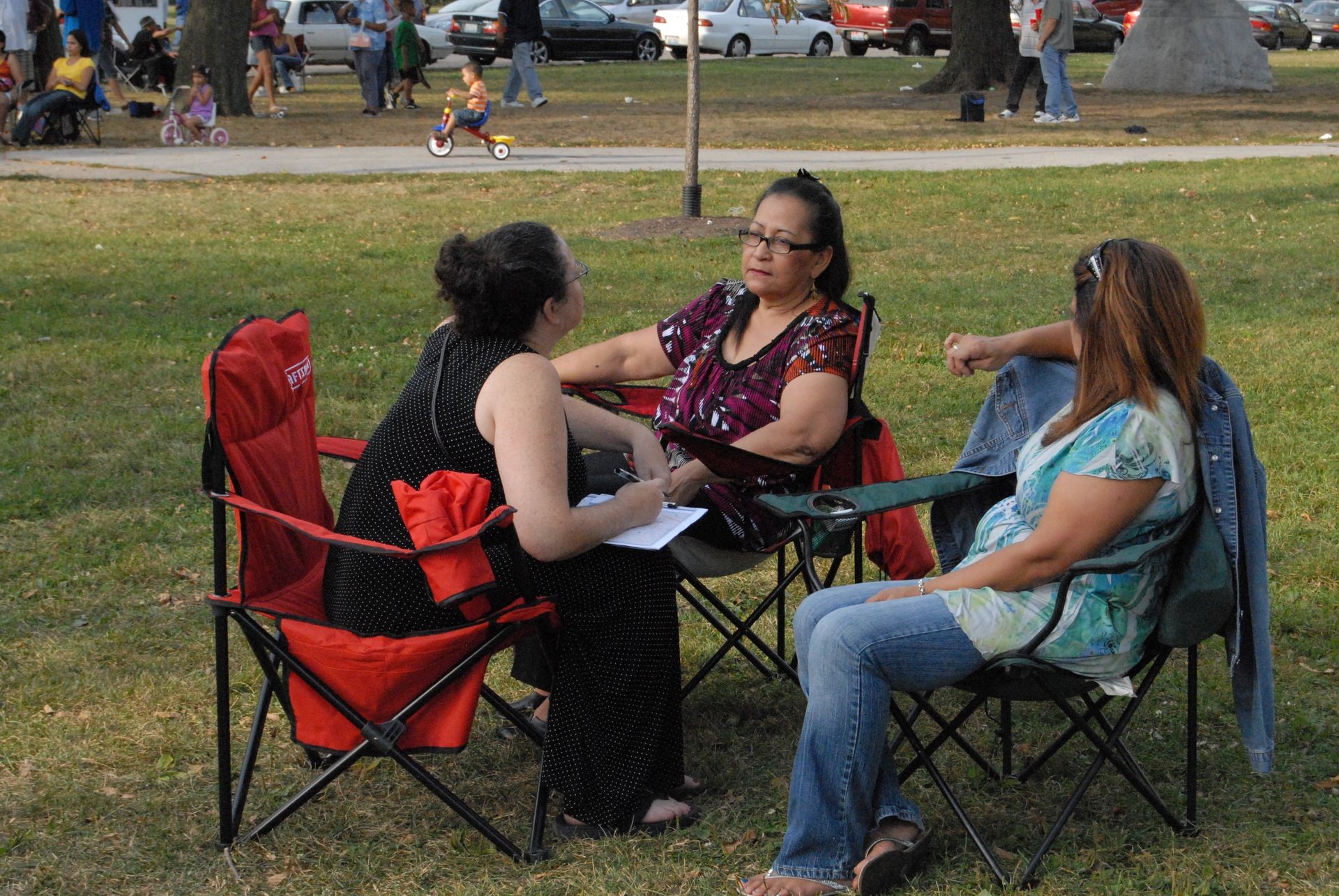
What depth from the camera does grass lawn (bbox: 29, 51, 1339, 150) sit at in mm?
16609

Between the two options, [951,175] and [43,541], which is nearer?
[43,541]

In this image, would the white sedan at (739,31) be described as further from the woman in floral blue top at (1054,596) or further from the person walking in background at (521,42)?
the woman in floral blue top at (1054,596)

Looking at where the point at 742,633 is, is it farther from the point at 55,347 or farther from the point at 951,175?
the point at 951,175

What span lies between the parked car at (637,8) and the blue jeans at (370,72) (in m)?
11.9

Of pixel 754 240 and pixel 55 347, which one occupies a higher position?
pixel 754 240

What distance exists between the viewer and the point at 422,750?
9.99ft

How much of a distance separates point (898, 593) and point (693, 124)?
316 inches

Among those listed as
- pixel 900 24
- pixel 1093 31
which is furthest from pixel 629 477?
pixel 1093 31

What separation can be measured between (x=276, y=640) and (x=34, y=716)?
1046 mm

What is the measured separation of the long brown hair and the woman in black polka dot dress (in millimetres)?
1012

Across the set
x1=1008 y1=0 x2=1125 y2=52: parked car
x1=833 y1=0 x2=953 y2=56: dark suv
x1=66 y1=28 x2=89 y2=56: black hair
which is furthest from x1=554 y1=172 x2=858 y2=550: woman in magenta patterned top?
x1=1008 y1=0 x2=1125 y2=52: parked car

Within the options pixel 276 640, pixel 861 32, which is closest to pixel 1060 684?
pixel 276 640

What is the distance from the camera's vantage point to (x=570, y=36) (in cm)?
2917

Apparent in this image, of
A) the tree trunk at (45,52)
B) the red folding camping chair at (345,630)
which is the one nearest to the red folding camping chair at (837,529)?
the red folding camping chair at (345,630)
